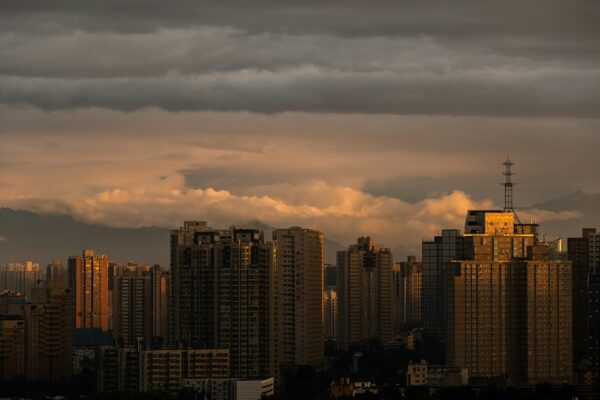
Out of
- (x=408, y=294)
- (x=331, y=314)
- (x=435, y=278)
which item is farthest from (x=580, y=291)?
(x=408, y=294)

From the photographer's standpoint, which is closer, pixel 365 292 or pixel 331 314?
pixel 365 292

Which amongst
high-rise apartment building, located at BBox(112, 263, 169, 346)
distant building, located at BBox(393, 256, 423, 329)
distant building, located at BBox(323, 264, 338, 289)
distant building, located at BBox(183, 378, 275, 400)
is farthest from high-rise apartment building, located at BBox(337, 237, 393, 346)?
distant building, located at BBox(183, 378, 275, 400)

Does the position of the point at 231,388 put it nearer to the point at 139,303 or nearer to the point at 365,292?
the point at 139,303

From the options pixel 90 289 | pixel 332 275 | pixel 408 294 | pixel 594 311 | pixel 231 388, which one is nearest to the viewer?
pixel 231 388

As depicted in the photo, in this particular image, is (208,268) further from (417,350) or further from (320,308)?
(417,350)

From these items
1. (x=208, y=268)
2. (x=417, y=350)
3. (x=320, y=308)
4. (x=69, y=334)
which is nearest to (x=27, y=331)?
(x=69, y=334)

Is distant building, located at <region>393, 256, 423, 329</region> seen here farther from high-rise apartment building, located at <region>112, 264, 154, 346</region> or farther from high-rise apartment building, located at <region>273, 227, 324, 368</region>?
high-rise apartment building, located at <region>273, 227, 324, 368</region>

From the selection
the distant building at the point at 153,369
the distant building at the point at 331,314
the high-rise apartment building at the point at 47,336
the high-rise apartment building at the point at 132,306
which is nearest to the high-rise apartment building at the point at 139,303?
the high-rise apartment building at the point at 132,306

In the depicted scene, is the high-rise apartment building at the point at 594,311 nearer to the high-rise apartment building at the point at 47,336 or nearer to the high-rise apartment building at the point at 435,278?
the high-rise apartment building at the point at 435,278
